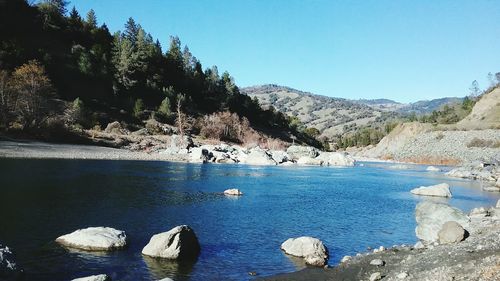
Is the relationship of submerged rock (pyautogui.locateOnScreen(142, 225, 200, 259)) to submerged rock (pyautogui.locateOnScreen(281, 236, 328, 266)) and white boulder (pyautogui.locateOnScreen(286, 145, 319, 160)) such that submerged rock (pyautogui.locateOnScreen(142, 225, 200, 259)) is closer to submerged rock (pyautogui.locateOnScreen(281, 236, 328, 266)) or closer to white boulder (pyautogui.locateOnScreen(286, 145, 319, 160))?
submerged rock (pyautogui.locateOnScreen(281, 236, 328, 266))

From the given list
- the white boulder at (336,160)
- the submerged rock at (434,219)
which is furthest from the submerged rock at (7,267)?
the white boulder at (336,160)

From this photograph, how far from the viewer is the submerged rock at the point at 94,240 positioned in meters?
21.5

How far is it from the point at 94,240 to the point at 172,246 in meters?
4.16

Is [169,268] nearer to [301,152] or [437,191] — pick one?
[437,191]

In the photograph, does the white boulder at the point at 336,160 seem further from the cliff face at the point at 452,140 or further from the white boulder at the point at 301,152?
the cliff face at the point at 452,140

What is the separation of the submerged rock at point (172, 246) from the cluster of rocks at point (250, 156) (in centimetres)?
7011

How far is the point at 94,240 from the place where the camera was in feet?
71.0

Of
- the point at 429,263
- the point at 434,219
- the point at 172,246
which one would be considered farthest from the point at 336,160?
the point at 172,246

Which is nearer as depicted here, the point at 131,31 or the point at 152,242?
the point at 152,242

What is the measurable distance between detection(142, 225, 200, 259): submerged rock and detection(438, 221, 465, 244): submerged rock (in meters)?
13.2

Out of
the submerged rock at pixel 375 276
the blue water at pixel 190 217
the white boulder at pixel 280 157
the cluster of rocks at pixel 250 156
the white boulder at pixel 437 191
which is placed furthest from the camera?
the white boulder at pixel 280 157

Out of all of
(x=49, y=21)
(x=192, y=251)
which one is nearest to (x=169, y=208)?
(x=192, y=251)

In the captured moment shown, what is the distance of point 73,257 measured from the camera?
2009 cm

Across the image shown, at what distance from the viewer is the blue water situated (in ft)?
65.1
